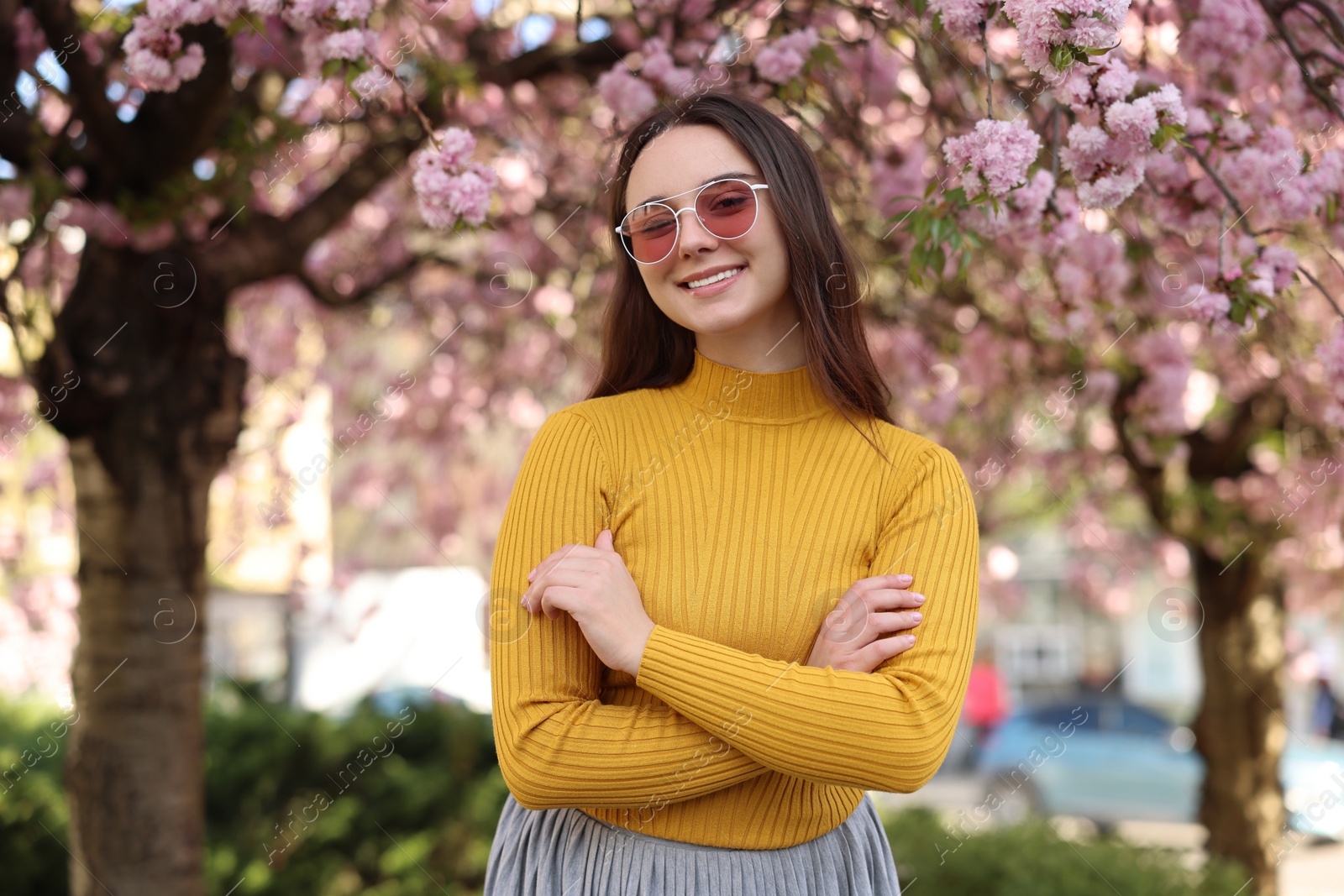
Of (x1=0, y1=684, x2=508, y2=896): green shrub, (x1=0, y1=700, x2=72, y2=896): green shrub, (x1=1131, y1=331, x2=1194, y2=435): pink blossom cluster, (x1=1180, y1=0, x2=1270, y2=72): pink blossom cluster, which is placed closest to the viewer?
(x1=1180, y1=0, x2=1270, y2=72): pink blossom cluster

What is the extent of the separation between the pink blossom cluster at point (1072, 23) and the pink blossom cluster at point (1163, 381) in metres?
2.25

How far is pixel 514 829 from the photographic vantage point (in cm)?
145

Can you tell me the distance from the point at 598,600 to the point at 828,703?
29cm

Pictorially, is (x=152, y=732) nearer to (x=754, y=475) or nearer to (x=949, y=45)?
(x=754, y=475)

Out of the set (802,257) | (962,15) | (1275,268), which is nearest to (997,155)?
(962,15)

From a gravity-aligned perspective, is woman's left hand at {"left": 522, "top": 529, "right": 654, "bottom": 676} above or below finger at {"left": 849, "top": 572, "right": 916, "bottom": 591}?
above

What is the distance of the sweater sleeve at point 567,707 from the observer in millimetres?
1226

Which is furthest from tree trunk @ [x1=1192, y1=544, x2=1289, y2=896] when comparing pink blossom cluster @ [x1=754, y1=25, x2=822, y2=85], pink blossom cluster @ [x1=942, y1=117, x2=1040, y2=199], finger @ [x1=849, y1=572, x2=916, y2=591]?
finger @ [x1=849, y1=572, x2=916, y2=591]

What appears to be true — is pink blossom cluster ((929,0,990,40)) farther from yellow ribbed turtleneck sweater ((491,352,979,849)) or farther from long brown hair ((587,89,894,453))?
yellow ribbed turtleneck sweater ((491,352,979,849))

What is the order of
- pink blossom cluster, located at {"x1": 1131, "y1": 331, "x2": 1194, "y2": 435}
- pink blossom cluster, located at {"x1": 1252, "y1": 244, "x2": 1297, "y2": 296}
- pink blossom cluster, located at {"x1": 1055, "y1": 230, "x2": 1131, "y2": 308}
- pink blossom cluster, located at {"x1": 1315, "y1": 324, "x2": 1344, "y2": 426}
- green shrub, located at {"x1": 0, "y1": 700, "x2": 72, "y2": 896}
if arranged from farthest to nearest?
1. green shrub, located at {"x1": 0, "y1": 700, "x2": 72, "y2": 896}
2. pink blossom cluster, located at {"x1": 1131, "y1": 331, "x2": 1194, "y2": 435}
3. pink blossom cluster, located at {"x1": 1055, "y1": 230, "x2": 1131, "y2": 308}
4. pink blossom cluster, located at {"x1": 1315, "y1": 324, "x2": 1344, "y2": 426}
5. pink blossom cluster, located at {"x1": 1252, "y1": 244, "x2": 1297, "y2": 296}

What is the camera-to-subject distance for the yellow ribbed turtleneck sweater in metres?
1.21

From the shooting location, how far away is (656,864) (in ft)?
4.32

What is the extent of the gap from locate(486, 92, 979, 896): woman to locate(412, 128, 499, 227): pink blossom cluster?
401 mm

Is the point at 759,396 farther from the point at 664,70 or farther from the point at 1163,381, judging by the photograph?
the point at 1163,381
